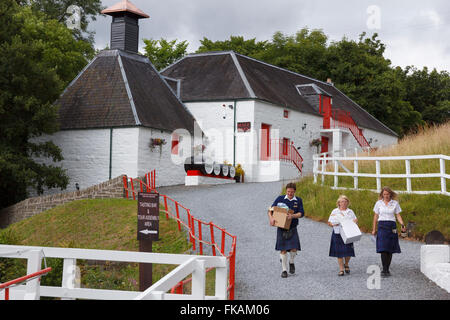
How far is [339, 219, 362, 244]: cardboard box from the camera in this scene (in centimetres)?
→ 955

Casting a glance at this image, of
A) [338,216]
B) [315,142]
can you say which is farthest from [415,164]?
[315,142]

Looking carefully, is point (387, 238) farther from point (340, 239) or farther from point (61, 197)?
point (61, 197)

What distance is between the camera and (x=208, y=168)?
25.4 m

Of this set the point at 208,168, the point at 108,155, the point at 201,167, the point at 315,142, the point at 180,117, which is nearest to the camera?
the point at 108,155

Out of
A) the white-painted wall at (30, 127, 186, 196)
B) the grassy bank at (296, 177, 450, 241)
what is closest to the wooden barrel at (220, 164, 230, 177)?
the white-painted wall at (30, 127, 186, 196)

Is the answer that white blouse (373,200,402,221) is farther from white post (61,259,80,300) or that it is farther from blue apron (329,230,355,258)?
white post (61,259,80,300)

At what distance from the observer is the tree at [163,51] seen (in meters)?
48.5

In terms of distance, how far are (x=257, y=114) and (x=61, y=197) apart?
38.3 ft

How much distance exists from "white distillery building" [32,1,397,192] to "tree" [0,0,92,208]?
1507mm

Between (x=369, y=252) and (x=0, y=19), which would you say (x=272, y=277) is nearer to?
(x=369, y=252)

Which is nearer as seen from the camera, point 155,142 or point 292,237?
point 292,237

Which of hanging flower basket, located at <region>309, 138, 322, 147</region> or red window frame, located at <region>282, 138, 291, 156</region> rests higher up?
hanging flower basket, located at <region>309, 138, 322, 147</region>

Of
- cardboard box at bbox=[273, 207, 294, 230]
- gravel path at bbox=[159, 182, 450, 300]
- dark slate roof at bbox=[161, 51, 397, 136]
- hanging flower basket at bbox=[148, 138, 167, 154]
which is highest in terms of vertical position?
dark slate roof at bbox=[161, 51, 397, 136]
